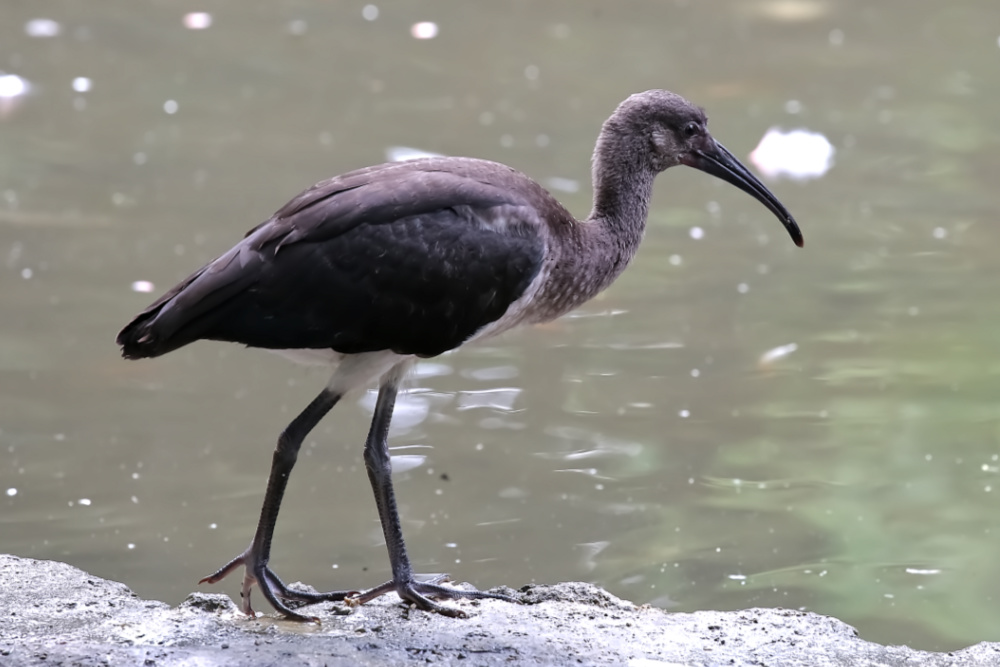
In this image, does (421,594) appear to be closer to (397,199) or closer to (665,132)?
(397,199)

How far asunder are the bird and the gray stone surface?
0.51 ft

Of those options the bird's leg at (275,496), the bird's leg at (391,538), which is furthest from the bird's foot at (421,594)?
the bird's leg at (275,496)

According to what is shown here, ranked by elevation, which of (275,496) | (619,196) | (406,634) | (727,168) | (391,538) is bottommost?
(406,634)

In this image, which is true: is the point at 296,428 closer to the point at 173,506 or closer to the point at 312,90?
the point at 173,506

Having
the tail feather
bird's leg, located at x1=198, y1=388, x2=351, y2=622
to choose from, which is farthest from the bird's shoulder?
bird's leg, located at x1=198, y1=388, x2=351, y2=622

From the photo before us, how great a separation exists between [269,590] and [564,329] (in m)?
3.24

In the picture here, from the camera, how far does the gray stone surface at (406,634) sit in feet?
13.4

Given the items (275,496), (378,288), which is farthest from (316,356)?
(275,496)

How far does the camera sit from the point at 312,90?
9.84 metres

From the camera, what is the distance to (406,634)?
4.34 meters

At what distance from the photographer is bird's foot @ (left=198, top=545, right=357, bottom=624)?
4.56 meters

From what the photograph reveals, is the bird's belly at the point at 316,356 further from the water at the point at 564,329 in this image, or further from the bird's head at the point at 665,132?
the bird's head at the point at 665,132

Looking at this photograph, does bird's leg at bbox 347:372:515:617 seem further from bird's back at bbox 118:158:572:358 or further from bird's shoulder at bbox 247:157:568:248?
bird's shoulder at bbox 247:157:568:248

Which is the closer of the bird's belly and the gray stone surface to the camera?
the gray stone surface
